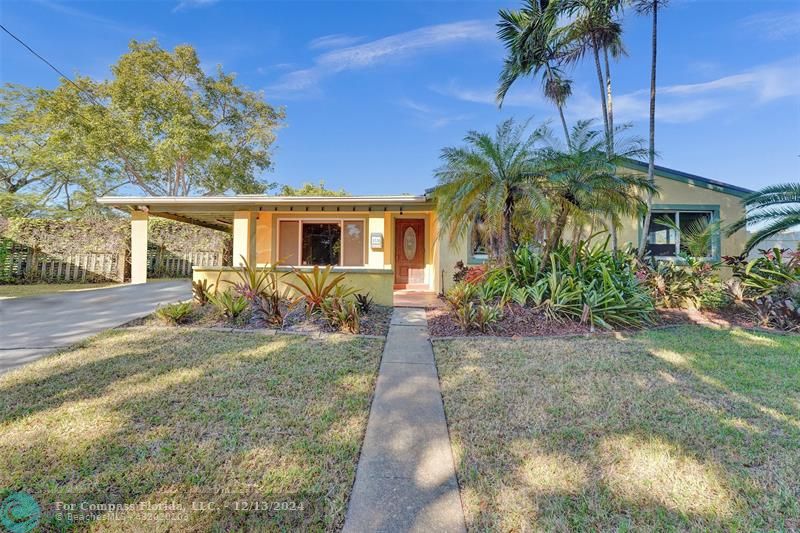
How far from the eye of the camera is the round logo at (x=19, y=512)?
1781 mm

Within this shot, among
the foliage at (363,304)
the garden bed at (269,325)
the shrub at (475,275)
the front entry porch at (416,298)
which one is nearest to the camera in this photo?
the garden bed at (269,325)

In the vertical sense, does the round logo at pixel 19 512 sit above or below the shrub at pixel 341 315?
below

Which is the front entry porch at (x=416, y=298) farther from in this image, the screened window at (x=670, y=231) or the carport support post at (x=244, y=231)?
the screened window at (x=670, y=231)

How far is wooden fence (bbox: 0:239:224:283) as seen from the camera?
11211 millimetres

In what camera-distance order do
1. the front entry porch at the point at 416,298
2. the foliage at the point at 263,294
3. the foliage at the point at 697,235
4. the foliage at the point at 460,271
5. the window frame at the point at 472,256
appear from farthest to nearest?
the window frame at the point at 472,256 < the foliage at the point at 460,271 < the front entry porch at the point at 416,298 < the foliage at the point at 697,235 < the foliage at the point at 263,294

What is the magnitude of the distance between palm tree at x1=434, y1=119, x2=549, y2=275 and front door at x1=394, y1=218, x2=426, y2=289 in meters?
4.12

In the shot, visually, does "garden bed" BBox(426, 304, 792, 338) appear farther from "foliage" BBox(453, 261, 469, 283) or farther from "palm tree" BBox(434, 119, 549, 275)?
"foliage" BBox(453, 261, 469, 283)

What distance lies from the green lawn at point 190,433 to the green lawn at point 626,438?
0.99 meters

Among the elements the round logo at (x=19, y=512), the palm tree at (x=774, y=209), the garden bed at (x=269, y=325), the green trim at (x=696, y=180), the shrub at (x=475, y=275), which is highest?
the green trim at (x=696, y=180)

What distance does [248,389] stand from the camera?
3.45 m

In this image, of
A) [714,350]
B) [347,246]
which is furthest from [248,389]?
[347,246]

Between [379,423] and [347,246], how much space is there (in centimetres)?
904

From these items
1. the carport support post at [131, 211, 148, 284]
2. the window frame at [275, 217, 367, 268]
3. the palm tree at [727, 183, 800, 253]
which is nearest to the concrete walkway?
the window frame at [275, 217, 367, 268]

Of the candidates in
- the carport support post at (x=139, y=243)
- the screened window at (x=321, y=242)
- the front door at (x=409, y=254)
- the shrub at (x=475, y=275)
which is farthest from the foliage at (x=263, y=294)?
the carport support post at (x=139, y=243)
